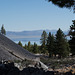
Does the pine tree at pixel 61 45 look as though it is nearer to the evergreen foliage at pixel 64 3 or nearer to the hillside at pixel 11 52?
the hillside at pixel 11 52

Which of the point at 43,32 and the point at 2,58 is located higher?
the point at 43,32

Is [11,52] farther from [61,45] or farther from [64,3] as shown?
[61,45]

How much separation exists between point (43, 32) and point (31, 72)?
61493 millimetres

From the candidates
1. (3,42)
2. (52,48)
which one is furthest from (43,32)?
(3,42)

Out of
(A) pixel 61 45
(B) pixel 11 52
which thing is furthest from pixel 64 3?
(A) pixel 61 45

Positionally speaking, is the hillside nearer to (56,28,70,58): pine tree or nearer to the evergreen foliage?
the evergreen foliage

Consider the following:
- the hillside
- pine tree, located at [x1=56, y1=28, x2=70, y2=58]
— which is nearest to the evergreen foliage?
the hillside

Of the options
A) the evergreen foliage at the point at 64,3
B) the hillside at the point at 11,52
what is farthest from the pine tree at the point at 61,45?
the evergreen foliage at the point at 64,3

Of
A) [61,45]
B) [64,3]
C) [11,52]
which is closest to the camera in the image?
[64,3]

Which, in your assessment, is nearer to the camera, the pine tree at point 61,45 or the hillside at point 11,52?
the hillside at point 11,52

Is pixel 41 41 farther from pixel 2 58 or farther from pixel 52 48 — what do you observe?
pixel 2 58

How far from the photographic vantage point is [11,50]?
14.2 m

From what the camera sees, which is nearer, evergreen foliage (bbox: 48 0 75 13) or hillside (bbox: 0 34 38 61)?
evergreen foliage (bbox: 48 0 75 13)

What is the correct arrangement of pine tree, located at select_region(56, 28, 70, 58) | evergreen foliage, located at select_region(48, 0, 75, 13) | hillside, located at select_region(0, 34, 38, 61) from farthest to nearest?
pine tree, located at select_region(56, 28, 70, 58) < hillside, located at select_region(0, 34, 38, 61) < evergreen foliage, located at select_region(48, 0, 75, 13)
